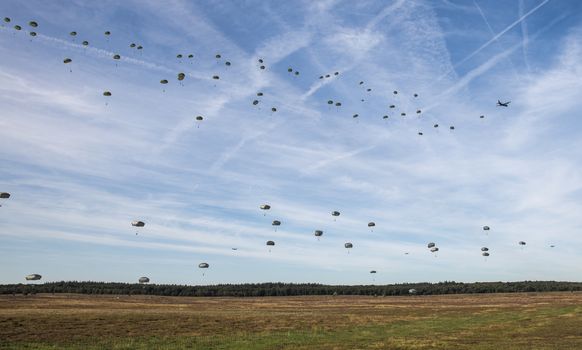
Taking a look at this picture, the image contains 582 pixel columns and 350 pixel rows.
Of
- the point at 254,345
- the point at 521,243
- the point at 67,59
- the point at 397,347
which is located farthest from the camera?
the point at 521,243

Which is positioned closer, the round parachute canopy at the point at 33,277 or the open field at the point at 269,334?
the open field at the point at 269,334

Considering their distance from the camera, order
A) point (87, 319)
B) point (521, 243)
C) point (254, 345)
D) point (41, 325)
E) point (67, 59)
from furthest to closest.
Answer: point (521, 243) → point (67, 59) → point (87, 319) → point (41, 325) → point (254, 345)

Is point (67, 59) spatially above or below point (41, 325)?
above

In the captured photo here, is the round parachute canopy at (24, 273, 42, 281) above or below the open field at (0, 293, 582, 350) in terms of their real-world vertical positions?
above

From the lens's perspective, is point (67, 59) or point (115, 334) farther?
point (67, 59)

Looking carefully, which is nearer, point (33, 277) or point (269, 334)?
point (269, 334)

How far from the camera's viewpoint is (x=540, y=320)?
58.8 meters

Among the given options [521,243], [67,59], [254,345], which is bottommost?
[254,345]

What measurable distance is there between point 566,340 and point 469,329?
13523mm

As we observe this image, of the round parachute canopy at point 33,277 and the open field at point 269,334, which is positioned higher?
the round parachute canopy at point 33,277

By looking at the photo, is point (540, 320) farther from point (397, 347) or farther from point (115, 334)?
point (115, 334)

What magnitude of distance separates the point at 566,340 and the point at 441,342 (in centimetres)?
1009

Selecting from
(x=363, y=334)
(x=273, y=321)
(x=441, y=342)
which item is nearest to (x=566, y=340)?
(x=441, y=342)

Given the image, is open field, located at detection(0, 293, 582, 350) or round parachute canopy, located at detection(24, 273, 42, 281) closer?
open field, located at detection(0, 293, 582, 350)
